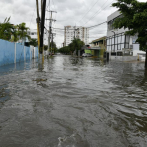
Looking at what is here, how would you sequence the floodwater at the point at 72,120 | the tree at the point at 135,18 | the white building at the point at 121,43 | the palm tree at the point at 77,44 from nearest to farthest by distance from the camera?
1. the floodwater at the point at 72,120
2. the tree at the point at 135,18
3. the white building at the point at 121,43
4. the palm tree at the point at 77,44

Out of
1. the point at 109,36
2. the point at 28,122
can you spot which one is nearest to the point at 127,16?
the point at 28,122

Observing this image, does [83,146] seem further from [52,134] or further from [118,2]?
[118,2]

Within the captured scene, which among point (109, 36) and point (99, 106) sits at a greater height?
point (109, 36)

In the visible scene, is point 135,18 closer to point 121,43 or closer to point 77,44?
point 121,43

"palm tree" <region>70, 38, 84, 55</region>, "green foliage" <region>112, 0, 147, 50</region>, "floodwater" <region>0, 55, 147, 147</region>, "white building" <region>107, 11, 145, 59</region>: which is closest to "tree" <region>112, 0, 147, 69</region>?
"green foliage" <region>112, 0, 147, 50</region>

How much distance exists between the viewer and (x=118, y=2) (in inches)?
617

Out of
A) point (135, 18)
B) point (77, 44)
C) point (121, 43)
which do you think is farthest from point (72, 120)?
point (77, 44)

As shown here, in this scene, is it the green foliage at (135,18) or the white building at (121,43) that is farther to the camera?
the white building at (121,43)

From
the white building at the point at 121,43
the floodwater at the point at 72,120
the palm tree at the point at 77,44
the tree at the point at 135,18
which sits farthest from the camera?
the palm tree at the point at 77,44

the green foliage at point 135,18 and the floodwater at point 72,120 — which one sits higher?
the green foliage at point 135,18

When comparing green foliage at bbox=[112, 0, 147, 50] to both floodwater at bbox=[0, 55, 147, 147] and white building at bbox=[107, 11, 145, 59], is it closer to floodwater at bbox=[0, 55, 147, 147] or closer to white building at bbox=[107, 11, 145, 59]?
floodwater at bbox=[0, 55, 147, 147]

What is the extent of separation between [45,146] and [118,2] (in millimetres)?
15319

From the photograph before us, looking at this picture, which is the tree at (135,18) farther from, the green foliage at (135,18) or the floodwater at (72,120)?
the floodwater at (72,120)

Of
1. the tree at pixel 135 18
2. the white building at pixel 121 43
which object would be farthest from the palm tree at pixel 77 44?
the tree at pixel 135 18
